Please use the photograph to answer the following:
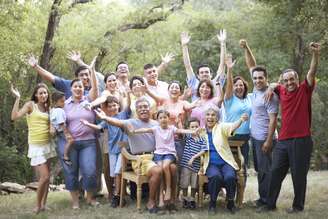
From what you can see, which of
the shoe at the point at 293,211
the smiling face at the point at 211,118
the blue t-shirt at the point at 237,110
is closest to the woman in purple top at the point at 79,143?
the smiling face at the point at 211,118

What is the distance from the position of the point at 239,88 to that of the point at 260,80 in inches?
18.6

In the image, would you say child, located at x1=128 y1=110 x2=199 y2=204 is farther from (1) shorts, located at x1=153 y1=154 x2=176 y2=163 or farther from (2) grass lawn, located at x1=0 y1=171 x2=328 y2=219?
(2) grass lawn, located at x1=0 y1=171 x2=328 y2=219

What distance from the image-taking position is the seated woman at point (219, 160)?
20.6 ft

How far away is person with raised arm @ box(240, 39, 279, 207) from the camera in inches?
251

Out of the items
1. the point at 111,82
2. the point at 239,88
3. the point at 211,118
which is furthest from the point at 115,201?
the point at 239,88

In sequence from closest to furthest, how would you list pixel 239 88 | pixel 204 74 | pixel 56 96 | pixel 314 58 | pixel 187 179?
pixel 314 58 < pixel 187 179 < pixel 56 96 < pixel 239 88 < pixel 204 74

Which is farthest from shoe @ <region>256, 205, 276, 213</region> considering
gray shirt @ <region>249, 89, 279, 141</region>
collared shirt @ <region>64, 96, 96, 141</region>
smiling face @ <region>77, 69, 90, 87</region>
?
smiling face @ <region>77, 69, 90, 87</region>

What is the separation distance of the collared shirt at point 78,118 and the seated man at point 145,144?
29cm

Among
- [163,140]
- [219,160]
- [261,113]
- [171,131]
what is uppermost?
[261,113]

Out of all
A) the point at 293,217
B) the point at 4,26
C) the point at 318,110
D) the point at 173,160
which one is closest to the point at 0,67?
the point at 4,26

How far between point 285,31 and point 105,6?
6.43 meters

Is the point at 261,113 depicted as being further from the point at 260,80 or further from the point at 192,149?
the point at 192,149

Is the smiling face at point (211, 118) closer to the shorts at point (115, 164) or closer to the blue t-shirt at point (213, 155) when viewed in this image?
the blue t-shirt at point (213, 155)

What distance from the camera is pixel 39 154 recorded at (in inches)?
258
